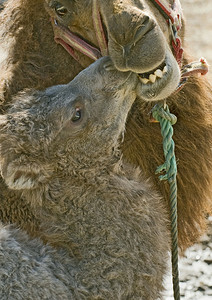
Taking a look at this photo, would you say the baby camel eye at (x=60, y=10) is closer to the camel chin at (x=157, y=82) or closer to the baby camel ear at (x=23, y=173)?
the camel chin at (x=157, y=82)

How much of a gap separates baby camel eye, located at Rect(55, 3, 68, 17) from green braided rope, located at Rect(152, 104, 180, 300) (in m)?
0.72

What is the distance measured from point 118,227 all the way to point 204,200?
1.10m

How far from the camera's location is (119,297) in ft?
11.0

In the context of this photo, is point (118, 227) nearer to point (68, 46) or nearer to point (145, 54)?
point (145, 54)

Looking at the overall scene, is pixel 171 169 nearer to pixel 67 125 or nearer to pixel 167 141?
pixel 167 141

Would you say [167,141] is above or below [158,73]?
below

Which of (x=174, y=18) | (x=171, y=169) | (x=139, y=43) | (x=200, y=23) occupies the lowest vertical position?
(x=200, y=23)

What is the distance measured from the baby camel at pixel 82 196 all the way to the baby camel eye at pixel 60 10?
49 cm

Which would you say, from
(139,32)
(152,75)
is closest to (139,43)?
(139,32)

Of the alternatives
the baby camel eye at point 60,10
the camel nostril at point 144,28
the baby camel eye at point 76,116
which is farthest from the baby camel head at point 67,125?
the baby camel eye at point 60,10

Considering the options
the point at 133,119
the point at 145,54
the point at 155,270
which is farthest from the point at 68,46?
the point at 155,270

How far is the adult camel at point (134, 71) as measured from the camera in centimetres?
344

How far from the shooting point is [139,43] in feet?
10.8

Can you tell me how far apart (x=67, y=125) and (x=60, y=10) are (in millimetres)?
723
